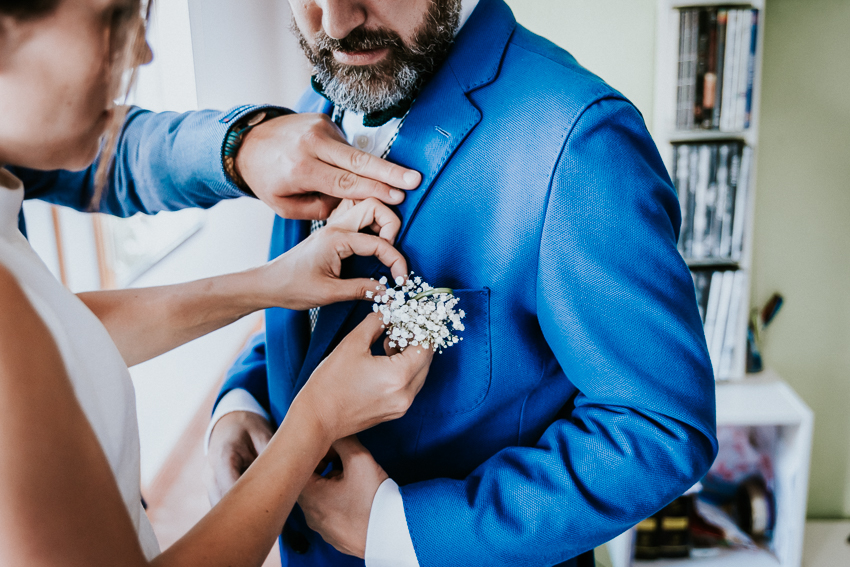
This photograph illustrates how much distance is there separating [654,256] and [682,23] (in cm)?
137

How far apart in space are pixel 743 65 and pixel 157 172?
1717 millimetres

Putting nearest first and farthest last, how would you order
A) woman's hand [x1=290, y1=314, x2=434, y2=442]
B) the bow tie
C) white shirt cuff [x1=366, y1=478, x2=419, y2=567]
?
woman's hand [x1=290, y1=314, x2=434, y2=442]
white shirt cuff [x1=366, y1=478, x2=419, y2=567]
the bow tie

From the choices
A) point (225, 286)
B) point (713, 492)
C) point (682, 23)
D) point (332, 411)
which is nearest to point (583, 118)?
point (332, 411)

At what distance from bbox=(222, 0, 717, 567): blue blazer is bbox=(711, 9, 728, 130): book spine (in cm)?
119

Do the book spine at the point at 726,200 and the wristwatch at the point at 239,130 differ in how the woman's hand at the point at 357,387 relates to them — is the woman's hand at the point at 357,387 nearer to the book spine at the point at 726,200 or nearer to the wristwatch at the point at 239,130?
the wristwatch at the point at 239,130

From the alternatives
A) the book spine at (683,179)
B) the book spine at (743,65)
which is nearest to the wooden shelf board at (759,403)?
the book spine at (683,179)

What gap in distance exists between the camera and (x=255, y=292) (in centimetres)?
97

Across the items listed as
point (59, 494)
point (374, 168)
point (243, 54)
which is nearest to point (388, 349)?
point (374, 168)

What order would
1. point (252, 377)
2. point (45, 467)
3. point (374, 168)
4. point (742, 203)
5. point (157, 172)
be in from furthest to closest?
point (742, 203) → point (252, 377) → point (157, 172) → point (374, 168) → point (45, 467)

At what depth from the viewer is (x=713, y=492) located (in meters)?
2.18

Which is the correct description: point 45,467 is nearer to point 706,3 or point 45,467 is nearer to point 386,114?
point 386,114

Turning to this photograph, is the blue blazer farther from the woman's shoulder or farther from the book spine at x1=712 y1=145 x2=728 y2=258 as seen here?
the book spine at x1=712 y1=145 x2=728 y2=258

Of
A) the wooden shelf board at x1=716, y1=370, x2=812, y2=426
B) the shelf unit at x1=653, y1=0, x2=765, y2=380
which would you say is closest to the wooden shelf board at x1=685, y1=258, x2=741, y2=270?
the shelf unit at x1=653, y1=0, x2=765, y2=380

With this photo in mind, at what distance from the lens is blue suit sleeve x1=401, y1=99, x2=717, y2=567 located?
759mm
